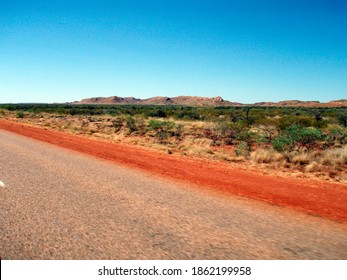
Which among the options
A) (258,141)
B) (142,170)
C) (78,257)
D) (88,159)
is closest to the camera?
(78,257)

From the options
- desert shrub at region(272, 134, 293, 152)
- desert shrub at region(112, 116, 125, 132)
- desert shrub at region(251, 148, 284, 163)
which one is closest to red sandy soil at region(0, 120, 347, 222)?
desert shrub at region(251, 148, 284, 163)

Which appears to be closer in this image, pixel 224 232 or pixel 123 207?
pixel 224 232

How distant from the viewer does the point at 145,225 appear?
17.3ft

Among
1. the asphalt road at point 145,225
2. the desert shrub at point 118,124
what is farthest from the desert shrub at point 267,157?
the desert shrub at point 118,124

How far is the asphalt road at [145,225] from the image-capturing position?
4.32m

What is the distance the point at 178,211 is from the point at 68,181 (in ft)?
12.2

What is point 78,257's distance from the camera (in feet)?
13.4

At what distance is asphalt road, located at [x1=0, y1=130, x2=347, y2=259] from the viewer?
4316 mm

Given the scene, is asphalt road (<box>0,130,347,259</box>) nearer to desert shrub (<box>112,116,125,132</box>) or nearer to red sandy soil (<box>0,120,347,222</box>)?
red sandy soil (<box>0,120,347,222</box>)

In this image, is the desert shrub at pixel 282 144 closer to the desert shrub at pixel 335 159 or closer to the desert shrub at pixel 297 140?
the desert shrub at pixel 297 140

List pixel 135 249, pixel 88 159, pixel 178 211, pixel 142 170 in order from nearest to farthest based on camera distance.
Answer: pixel 135 249 < pixel 178 211 < pixel 142 170 < pixel 88 159

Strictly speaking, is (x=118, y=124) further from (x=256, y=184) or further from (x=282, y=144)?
(x=256, y=184)
